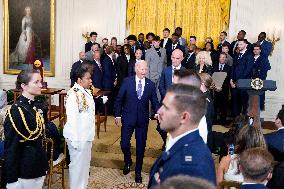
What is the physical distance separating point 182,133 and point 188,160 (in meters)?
0.20

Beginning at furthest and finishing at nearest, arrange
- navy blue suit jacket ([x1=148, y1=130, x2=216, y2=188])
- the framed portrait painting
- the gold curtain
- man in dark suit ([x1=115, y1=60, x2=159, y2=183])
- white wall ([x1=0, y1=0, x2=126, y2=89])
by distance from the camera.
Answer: the framed portrait painting
white wall ([x1=0, y1=0, x2=126, y2=89])
the gold curtain
man in dark suit ([x1=115, y1=60, x2=159, y2=183])
navy blue suit jacket ([x1=148, y1=130, x2=216, y2=188])

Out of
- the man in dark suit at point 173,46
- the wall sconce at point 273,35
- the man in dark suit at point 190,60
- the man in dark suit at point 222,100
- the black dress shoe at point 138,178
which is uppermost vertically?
the wall sconce at point 273,35

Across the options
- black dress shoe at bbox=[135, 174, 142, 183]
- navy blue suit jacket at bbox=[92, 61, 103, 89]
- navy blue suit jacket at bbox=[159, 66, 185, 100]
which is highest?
navy blue suit jacket at bbox=[159, 66, 185, 100]

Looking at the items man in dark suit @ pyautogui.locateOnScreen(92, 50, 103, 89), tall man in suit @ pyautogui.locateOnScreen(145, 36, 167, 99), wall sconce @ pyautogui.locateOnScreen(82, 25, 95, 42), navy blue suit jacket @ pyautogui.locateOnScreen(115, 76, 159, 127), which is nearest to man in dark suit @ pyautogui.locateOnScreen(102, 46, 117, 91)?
man in dark suit @ pyautogui.locateOnScreen(92, 50, 103, 89)

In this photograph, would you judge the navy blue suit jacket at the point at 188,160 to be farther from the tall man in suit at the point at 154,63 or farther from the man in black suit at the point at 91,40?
the man in black suit at the point at 91,40

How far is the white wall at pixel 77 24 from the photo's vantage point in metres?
11.0

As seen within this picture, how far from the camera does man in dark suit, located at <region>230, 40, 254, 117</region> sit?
8695mm

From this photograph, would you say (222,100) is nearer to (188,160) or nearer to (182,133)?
(182,133)

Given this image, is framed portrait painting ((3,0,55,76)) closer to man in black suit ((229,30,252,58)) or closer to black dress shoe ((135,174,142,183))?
man in black suit ((229,30,252,58))

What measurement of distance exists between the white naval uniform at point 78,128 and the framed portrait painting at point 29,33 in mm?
6983

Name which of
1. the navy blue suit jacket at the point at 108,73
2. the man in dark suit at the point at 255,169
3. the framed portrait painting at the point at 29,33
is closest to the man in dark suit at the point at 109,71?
the navy blue suit jacket at the point at 108,73

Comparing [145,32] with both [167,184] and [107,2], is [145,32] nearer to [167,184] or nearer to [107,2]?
[107,2]

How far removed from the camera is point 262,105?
31.1ft

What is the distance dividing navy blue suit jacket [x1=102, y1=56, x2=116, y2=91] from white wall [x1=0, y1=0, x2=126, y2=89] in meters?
1.65
